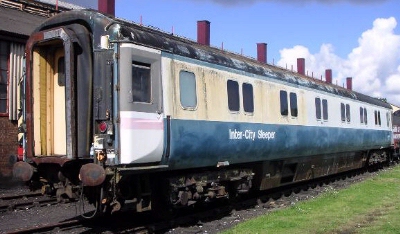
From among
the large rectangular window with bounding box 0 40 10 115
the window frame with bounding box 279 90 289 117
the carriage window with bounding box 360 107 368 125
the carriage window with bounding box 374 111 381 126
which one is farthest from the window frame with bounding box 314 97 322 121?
the large rectangular window with bounding box 0 40 10 115

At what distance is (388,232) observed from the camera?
27.2 ft

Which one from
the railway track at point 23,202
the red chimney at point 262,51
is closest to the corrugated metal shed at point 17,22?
the railway track at point 23,202

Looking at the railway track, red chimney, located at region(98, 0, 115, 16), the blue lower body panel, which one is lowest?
the railway track

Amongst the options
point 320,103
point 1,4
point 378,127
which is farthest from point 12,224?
point 378,127

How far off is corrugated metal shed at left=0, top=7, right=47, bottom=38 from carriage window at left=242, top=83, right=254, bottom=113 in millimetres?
9772

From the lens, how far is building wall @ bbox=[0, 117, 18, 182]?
16.9 meters

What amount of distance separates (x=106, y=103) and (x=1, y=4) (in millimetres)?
13540

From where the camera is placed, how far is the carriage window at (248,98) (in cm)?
1099

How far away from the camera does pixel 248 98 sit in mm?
11156

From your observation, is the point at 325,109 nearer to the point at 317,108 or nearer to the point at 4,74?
the point at 317,108

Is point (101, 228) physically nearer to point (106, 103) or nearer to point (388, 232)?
point (106, 103)

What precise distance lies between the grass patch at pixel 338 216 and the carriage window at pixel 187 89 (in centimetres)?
244

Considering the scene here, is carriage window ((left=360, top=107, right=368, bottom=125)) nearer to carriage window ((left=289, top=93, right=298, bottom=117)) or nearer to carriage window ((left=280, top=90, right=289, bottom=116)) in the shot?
carriage window ((left=289, top=93, right=298, bottom=117))

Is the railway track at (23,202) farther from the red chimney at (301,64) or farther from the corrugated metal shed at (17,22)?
the red chimney at (301,64)
